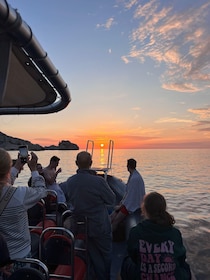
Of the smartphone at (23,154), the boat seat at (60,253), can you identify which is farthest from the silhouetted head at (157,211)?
the smartphone at (23,154)

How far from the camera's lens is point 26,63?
301 inches

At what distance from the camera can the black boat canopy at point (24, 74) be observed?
5352 millimetres

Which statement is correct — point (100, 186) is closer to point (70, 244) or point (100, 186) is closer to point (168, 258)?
point (70, 244)

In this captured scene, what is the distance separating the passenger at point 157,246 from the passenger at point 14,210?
932mm

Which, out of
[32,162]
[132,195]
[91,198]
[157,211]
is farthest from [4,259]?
[132,195]

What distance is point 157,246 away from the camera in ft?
7.91

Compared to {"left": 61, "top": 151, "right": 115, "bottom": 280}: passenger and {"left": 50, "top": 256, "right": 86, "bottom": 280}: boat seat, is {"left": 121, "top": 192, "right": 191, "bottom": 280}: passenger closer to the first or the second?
{"left": 50, "top": 256, "right": 86, "bottom": 280}: boat seat

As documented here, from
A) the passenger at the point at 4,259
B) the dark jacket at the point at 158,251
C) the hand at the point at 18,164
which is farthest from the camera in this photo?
the hand at the point at 18,164

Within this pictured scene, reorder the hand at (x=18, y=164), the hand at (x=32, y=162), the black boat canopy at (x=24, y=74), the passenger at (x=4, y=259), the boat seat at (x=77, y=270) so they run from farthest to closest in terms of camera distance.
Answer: the black boat canopy at (x=24, y=74)
the boat seat at (x=77, y=270)
the hand at (x=18, y=164)
the hand at (x=32, y=162)
the passenger at (x=4, y=259)

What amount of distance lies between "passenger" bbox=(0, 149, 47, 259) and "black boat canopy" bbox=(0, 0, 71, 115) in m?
3.47

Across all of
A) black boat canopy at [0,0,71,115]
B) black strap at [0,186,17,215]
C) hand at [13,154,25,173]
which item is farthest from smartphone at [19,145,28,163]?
black boat canopy at [0,0,71,115]

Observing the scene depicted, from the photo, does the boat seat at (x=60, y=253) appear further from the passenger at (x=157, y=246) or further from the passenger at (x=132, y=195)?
the passenger at (x=132, y=195)

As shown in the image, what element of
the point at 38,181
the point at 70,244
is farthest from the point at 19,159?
the point at 70,244

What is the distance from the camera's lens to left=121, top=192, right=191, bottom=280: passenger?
2.42 metres
